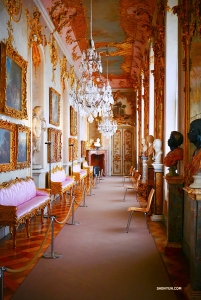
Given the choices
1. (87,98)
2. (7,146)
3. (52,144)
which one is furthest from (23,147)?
(52,144)

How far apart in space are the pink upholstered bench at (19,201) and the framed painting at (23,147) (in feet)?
1.49

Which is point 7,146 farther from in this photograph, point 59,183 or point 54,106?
point 54,106

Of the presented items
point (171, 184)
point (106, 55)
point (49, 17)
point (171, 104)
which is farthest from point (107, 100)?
point (106, 55)

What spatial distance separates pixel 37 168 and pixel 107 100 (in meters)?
3.00

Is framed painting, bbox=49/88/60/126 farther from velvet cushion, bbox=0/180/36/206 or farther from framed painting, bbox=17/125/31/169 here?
velvet cushion, bbox=0/180/36/206

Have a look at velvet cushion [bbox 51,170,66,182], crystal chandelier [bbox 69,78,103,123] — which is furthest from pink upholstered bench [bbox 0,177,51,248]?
crystal chandelier [bbox 69,78,103,123]

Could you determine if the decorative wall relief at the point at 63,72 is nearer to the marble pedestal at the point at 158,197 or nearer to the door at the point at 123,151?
the marble pedestal at the point at 158,197

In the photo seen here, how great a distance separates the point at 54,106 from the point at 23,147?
3966 mm

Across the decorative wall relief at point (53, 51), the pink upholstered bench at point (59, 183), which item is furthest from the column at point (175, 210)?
the decorative wall relief at point (53, 51)

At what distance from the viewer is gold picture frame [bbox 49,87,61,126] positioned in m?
11.1

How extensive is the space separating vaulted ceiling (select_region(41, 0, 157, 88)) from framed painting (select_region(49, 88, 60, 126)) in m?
2.35

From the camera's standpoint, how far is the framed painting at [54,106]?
36.4ft

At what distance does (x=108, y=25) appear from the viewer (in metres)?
12.7

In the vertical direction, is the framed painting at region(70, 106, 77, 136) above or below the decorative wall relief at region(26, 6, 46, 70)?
below
